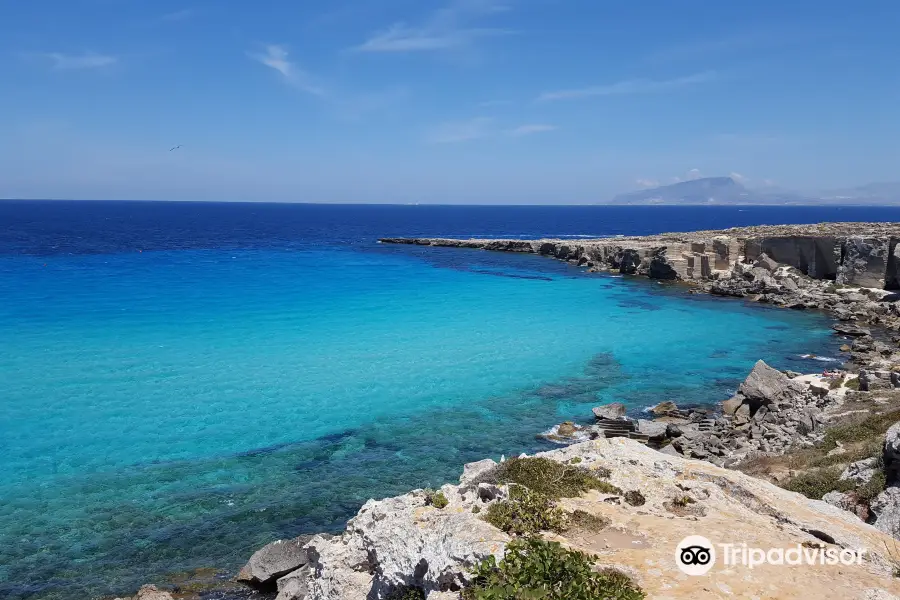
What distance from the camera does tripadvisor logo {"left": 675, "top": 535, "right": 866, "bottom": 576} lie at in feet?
29.4

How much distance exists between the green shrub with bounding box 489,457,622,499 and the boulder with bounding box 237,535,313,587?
20.7 ft

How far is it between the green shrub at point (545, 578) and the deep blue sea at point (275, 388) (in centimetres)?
1071

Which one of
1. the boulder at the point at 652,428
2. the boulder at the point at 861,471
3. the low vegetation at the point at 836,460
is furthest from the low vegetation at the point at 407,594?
the boulder at the point at 652,428

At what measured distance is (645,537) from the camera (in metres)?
9.80

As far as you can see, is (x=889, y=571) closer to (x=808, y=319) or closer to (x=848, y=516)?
(x=848, y=516)

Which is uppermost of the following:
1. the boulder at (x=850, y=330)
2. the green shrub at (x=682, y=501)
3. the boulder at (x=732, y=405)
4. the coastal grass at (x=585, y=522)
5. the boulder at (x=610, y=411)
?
the coastal grass at (x=585, y=522)

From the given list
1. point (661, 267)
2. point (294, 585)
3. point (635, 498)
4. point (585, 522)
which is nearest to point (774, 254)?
point (661, 267)

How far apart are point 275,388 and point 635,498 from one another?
2361cm

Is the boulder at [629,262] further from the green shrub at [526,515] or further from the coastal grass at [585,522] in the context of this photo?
the green shrub at [526,515]

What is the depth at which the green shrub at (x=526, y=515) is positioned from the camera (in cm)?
976

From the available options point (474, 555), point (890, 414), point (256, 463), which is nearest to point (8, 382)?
point (256, 463)

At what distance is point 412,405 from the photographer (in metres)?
29.0

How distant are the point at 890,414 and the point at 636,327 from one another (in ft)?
85.4

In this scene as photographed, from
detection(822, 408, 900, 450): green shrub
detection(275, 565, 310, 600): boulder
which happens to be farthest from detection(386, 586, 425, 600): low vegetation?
detection(822, 408, 900, 450): green shrub
